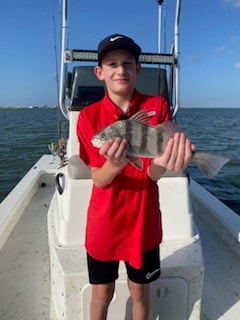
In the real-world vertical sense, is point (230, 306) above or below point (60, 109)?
below

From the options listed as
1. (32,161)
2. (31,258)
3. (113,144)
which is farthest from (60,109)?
(32,161)

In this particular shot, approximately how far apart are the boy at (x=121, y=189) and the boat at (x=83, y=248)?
0.40m

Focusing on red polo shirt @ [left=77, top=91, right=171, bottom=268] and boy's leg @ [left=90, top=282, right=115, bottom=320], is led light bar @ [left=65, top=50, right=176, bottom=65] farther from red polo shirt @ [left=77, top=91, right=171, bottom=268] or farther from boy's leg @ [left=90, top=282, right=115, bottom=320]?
boy's leg @ [left=90, top=282, right=115, bottom=320]

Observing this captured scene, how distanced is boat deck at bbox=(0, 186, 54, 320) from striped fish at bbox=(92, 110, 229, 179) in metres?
1.90

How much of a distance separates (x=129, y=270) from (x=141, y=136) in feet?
3.03

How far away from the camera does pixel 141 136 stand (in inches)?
66.4

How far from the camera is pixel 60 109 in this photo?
3805 millimetres

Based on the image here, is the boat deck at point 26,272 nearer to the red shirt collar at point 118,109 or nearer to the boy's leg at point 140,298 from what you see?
the boy's leg at point 140,298

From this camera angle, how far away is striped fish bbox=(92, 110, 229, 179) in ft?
5.51

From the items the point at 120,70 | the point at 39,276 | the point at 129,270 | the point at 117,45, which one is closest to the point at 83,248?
the point at 129,270

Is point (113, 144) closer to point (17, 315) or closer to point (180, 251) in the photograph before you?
point (180, 251)

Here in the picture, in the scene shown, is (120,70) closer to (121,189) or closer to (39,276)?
(121,189)

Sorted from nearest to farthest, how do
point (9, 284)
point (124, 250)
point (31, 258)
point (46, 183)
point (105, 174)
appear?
point (105, 174) → point (124, 250) → point (9, 284) → point (31, 258) → point (46, 183)

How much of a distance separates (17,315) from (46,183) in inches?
144
